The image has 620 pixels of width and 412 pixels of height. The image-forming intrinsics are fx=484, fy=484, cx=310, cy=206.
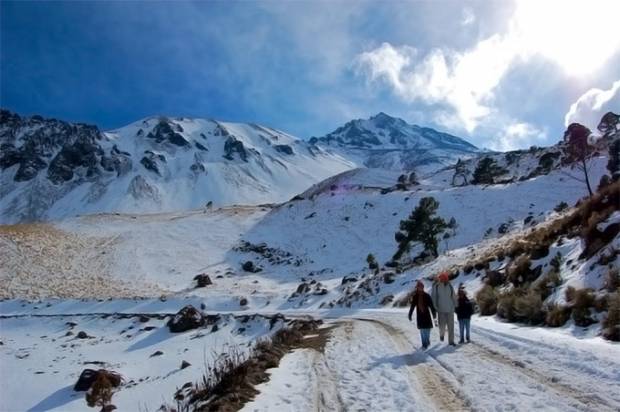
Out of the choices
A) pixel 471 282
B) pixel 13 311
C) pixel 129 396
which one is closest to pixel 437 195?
pixel 471 282

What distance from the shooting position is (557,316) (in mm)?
14141

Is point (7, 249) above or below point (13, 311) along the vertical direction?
above

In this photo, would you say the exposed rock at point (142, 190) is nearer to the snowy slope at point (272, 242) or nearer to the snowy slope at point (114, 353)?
the snowy slope at point (272, 242)

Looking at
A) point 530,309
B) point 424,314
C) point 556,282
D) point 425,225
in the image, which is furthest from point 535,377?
point 425,225

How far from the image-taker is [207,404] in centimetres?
881

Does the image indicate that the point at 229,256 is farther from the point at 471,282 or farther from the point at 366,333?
the point at 366,333

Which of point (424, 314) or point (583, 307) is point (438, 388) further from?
point (583, 307)

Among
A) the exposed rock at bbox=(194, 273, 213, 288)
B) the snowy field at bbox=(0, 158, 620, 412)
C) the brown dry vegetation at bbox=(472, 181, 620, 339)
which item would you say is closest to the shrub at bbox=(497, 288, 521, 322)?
the brown dry vegetation at bbox=(472, 181, 620, 339)

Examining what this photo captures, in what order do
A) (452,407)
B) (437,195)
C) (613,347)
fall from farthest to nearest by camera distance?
(437,195) < (613,347) < (452,407)

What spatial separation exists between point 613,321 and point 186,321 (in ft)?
75.5

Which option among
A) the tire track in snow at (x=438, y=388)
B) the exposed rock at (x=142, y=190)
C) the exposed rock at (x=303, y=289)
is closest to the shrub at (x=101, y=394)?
the tire track in snow at (x=438, y=388)

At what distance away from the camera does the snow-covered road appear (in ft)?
25.2

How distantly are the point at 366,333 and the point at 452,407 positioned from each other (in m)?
10.3

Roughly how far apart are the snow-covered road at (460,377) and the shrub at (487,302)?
5.97 m
